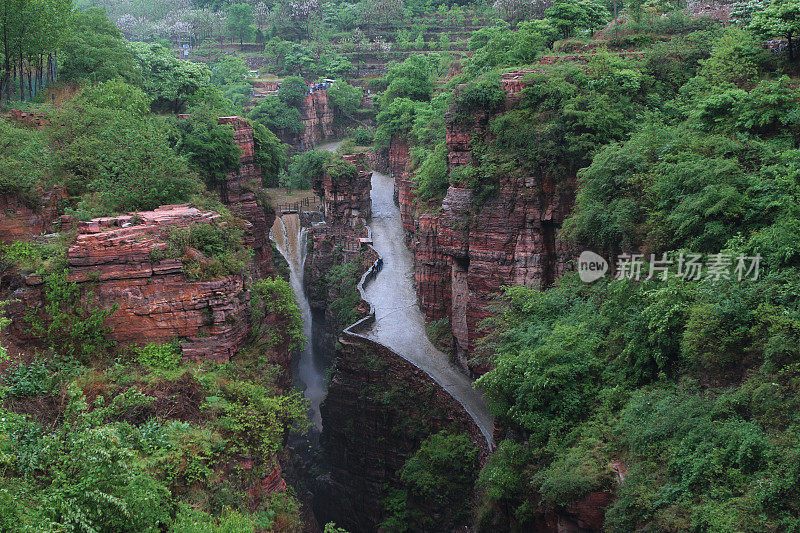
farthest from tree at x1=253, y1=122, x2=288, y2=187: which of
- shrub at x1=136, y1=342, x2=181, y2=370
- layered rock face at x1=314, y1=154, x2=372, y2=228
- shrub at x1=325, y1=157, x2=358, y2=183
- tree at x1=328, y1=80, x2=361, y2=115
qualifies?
tree at x1=328, y1=80, x2=361, y2=115

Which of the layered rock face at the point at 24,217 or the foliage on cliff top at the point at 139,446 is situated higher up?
the layered rock face at the point at 24,217

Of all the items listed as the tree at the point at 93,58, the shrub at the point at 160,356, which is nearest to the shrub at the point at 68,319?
the shrub at the point at 160,356

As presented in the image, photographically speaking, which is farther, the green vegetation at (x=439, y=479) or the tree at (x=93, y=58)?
the tree at (x=93, y=58)

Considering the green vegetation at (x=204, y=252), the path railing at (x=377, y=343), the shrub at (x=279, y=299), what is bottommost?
the path railing at (x=377, y=343)

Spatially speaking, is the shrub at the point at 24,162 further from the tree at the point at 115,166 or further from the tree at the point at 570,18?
the tree at the point at 570,18

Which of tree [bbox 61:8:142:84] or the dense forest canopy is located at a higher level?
tree [bbox 61:8:142:84]

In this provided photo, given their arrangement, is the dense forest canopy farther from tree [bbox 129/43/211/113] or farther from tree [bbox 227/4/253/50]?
tree [bbox 227/4/253/50]

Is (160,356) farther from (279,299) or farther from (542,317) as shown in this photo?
(542,317)

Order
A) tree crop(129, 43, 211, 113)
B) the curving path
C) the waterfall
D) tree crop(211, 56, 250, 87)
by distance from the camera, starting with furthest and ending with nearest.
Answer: tree crop(211, 56, 250, 87) < the waterfall < tree crop(129, 43, 211, 113) < the curving path
